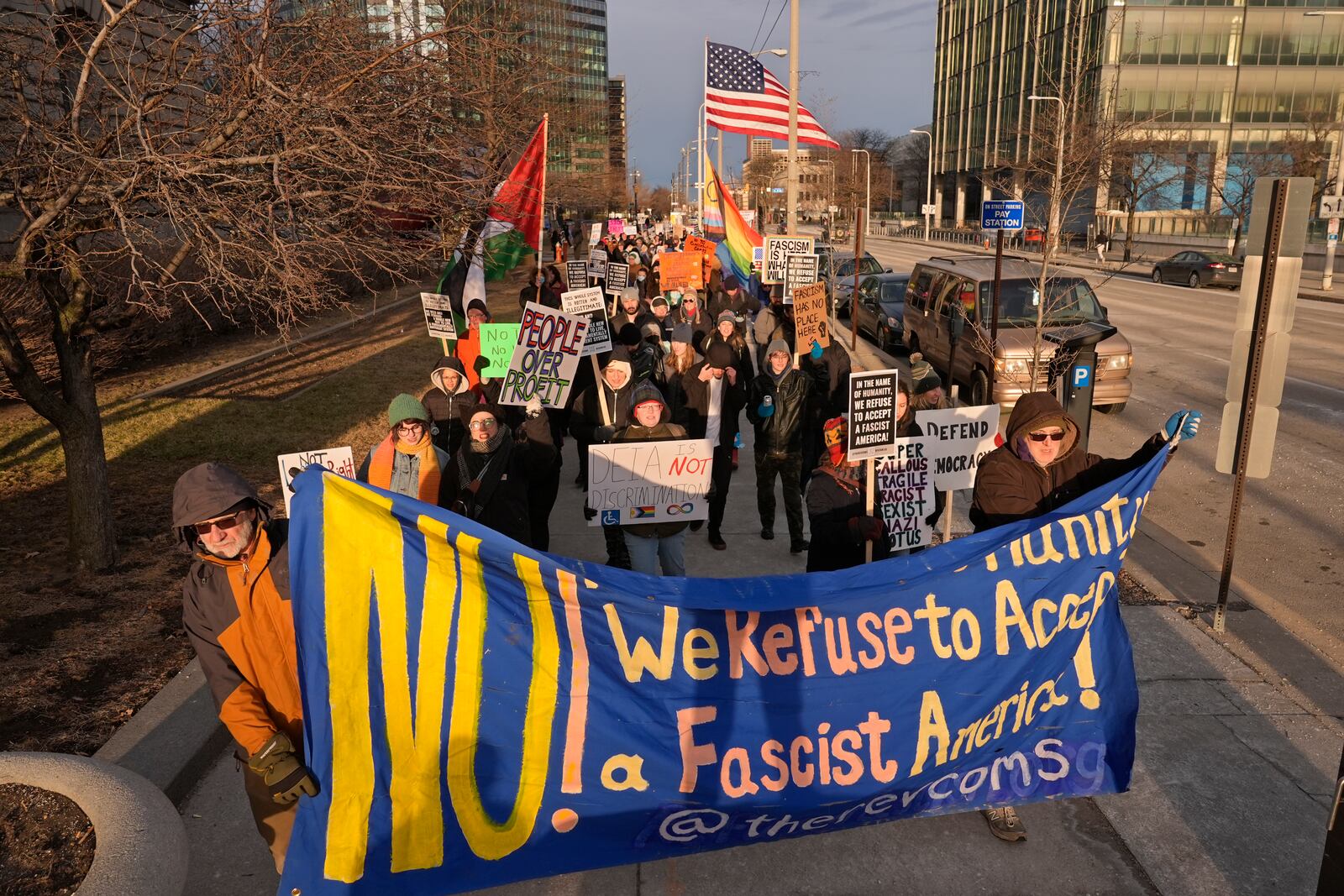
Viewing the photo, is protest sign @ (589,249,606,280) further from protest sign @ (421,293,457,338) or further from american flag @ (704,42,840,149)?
protest sign @ (421,293,457,338)

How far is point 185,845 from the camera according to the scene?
3375mm

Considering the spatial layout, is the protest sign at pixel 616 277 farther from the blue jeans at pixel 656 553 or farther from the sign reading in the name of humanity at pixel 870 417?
the sign reading in the name of humanity at pixel 870 417

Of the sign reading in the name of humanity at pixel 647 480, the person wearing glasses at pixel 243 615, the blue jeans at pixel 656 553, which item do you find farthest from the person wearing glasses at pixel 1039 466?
the person wearing glasses at pixel 243 615

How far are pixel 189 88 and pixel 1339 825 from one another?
23.7ft

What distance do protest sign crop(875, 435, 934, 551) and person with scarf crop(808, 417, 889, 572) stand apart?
2.77 feet

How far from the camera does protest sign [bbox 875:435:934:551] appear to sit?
615 cm

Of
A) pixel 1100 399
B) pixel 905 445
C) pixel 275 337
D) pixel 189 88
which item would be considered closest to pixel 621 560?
pixel 905 445

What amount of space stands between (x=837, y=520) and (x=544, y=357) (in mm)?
3290

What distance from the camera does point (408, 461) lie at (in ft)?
17.4

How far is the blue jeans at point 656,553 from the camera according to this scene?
5973 mm

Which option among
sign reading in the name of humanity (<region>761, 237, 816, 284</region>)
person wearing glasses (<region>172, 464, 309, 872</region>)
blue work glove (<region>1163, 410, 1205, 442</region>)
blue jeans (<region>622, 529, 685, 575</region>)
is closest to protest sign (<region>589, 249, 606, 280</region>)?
sign reading in the name of humanity (<region>761, 237, 816, 284</region>)

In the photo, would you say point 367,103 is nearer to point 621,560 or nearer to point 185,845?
point 621,560

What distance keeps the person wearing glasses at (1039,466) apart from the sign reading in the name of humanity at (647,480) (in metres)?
1.99

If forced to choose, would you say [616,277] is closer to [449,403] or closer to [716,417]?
[716,417]
